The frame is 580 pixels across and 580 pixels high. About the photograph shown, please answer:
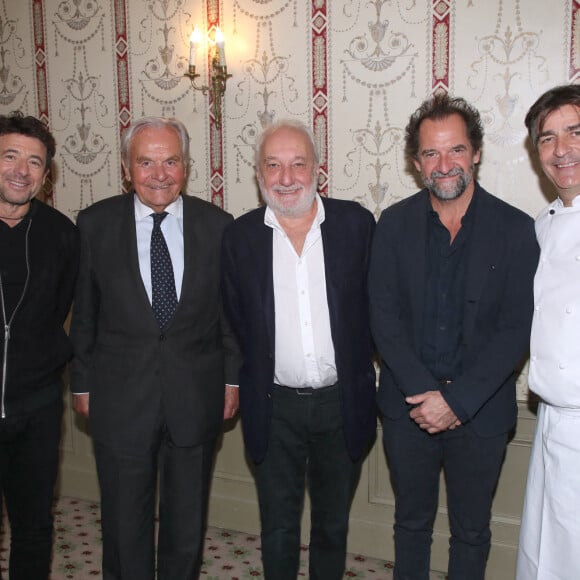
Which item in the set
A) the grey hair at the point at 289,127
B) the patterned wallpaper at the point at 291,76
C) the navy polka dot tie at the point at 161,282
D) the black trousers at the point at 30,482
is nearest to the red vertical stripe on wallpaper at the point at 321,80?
the patterned wallpaper at the point at 291,76

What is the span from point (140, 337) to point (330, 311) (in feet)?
2.16

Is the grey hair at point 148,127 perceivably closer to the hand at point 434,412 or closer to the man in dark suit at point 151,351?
the man in dark suit at point 151,351

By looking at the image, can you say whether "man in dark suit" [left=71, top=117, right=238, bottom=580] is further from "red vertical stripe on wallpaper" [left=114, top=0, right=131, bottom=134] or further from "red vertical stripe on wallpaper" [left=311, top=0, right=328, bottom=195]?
"red vertical stripe on wallpaper" [left=114, top=0, right=131, bottom=134]

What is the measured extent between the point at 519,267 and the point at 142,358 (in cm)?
129

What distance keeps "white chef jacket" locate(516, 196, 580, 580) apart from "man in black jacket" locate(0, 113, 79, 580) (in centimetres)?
161

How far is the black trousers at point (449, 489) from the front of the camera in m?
2.19

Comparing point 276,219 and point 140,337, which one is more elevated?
point 276,219

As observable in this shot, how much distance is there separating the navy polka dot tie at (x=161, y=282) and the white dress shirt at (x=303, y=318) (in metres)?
0.36

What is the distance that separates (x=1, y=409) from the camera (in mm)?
2150

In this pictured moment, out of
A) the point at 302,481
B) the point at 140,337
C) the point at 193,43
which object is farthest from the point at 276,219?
the point at 193,43

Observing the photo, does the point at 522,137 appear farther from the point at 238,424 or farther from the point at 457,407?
the point at 238,424

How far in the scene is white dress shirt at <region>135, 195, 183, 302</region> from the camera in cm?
231

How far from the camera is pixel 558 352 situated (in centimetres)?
198

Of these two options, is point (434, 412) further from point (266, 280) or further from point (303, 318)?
point (266, 280)
